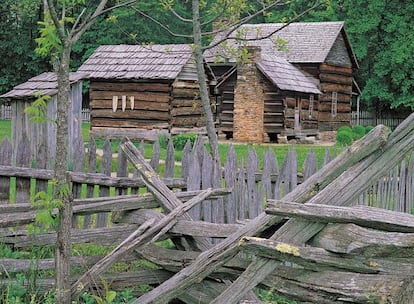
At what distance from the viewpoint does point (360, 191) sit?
4246 millimetres

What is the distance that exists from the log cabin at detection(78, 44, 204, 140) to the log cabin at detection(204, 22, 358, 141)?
173cm

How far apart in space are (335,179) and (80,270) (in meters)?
2.32

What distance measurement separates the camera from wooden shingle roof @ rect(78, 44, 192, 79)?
2280cm

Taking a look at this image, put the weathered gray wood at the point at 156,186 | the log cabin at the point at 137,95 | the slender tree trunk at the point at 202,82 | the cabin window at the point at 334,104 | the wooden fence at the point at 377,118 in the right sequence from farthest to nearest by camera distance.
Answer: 1. the wooden fence at the point at 377,118
2. the cabin window at the point at 334,104
3. the log cabin at the point at 137,95
4. the slender tree trunk at the point at 202,82
5. the weathered gray wood at the point at 156,186

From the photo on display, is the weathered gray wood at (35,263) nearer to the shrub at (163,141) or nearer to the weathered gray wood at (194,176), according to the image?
the weathered gray wood at (194,176)

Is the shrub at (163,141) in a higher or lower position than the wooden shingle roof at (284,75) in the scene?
lower

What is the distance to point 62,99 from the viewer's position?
4.34 m

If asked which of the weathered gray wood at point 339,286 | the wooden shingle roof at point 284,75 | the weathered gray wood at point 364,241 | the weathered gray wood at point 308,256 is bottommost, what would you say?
the weathered gray wood at point 339,286

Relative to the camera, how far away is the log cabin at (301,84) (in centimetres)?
2641

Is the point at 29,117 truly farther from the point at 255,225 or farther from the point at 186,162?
the point at 255,225

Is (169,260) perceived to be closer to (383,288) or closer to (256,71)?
(383,288)

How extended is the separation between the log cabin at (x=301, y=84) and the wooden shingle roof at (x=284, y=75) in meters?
Answer: 0.11

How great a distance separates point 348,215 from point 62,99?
1853 mm

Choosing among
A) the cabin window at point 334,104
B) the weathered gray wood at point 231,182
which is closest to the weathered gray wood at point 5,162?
the weathered gray wood at point 231,182
